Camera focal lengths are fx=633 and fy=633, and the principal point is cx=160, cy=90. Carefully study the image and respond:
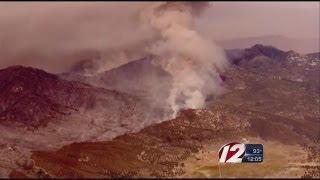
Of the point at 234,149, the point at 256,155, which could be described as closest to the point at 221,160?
the point at 234,149

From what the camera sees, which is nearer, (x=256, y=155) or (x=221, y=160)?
(x=221, y=160)

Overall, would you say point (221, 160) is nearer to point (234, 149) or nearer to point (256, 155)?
point (234, 149)
